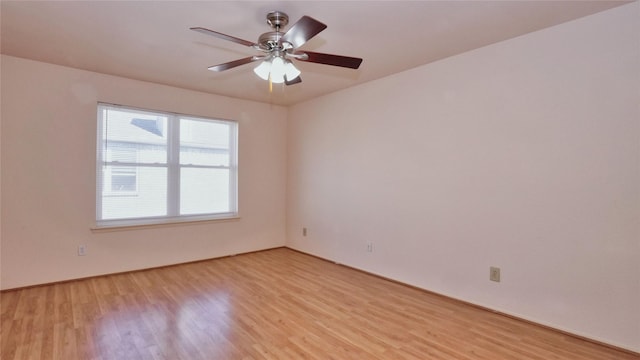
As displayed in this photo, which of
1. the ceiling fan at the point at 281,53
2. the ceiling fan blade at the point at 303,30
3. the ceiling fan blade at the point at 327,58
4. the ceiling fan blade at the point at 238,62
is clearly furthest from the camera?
the ceiling fan blade at the point at 238,62

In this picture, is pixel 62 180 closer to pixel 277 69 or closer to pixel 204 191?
pixel 204 191

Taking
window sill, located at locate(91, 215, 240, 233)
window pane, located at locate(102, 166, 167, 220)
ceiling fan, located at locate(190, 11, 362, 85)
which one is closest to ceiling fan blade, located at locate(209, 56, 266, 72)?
ceiling fan, located at locate(190, 11, 362, 85)

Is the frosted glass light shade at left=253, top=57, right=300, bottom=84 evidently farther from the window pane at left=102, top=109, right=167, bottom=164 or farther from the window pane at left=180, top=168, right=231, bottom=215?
the window pane at left=180, top=168, right=231, bottom=215

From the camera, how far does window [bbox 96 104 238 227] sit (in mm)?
3900

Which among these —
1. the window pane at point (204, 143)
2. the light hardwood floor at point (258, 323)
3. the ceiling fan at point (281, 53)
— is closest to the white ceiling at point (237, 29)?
the ceiling fan at point (281, 53)

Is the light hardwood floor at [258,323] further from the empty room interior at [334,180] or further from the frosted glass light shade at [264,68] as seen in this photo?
the frosted glass light shade at [264,68]

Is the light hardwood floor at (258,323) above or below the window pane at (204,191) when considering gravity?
below

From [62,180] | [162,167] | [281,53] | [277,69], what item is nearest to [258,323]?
[277,69]

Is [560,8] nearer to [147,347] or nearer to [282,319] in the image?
[282,319]

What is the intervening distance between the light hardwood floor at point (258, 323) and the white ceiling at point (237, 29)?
2.42m

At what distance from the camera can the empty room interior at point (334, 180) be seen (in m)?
2.30

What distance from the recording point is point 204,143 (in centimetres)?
469

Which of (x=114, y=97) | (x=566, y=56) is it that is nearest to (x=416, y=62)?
(x=566, y=56)

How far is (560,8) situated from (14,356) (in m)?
4.46
